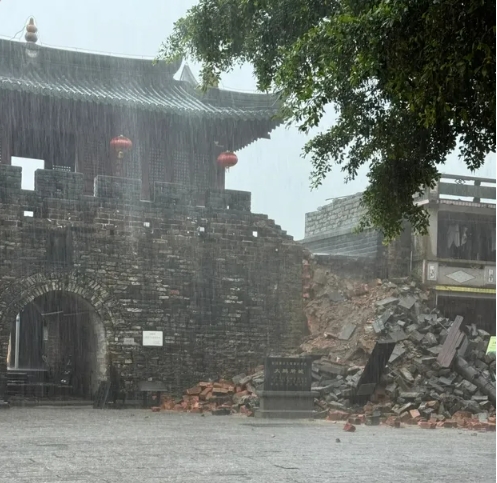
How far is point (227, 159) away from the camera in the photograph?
64.0ft

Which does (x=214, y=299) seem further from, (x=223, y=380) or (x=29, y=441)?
(x=29, y=441)

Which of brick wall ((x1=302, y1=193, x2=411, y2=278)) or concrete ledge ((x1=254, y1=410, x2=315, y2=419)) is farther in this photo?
brick wall ((x1=302, y1=193, x2=411, y2=278))

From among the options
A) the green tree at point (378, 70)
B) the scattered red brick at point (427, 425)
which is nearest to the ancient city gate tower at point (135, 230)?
the scattered red brick at point (427, 425)

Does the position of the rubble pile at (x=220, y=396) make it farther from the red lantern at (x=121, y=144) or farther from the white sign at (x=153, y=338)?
the red lantern at (x=121, y=144)

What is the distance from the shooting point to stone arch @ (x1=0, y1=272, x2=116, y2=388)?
16.2 metres

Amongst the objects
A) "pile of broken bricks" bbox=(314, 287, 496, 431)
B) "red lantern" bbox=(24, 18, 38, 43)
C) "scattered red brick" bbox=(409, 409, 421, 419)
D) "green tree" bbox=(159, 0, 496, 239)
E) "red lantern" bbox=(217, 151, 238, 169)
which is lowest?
"scattered red brick" bbox=(409, 409, 421, 419)

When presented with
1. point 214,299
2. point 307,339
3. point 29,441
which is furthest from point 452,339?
point 29,441

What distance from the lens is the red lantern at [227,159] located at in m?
19.5

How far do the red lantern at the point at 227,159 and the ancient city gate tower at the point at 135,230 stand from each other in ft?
1.34

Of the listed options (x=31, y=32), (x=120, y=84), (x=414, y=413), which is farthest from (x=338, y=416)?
(x=31, y=32)

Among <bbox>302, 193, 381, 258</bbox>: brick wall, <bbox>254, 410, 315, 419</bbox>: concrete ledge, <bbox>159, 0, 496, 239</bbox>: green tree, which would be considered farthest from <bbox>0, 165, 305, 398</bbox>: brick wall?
<bbox>159, 0, 496, 239</bbox>: green tree

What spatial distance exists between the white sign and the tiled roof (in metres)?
4.75

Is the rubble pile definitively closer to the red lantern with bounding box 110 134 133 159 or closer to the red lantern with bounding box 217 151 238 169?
the red lantern with bounding box 217 151 238 169

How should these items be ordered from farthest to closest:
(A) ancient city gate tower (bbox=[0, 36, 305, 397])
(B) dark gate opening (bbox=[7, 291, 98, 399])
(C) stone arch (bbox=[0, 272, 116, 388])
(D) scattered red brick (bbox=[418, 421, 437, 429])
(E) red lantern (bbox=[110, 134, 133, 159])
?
(E) red lantern (bbox=[110, 134, 133, 159]) → (B) dark gate opening (bbox=[7, 291, 98, 399]) → (A) ancient city gate tower (bbox=[0, 36, 305, 397]) → (C) stone arch (bbox=[0, 272, 116, 388]) → (D) scattered red brick (bbox=[418, 421, 437, 429])
